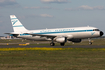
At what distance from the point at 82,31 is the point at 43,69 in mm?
37093

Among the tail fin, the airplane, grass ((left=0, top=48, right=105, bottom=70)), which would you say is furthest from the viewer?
the tail fin

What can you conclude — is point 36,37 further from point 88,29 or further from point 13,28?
point 88,29

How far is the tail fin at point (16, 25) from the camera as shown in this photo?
195 feet

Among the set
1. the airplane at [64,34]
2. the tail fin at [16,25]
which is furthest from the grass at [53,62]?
the tail fin at [16,25]

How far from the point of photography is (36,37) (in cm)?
5619

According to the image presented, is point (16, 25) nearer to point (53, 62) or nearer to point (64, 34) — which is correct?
point (64, 34)

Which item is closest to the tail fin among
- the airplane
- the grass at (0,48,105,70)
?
the airplane

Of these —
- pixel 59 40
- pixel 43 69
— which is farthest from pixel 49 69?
pixel 59 40

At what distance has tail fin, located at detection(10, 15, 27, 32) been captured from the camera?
59.4 metres

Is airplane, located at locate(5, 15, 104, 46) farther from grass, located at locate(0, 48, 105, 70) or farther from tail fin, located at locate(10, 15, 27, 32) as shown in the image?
grass, located at locate(0, 48, 105, 70)

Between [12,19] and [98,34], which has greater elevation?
[12,19]

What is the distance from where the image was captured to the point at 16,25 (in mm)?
59844

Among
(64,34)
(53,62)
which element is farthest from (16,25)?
(53,62)

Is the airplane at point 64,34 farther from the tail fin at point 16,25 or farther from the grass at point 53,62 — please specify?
the grass at point 53,62
